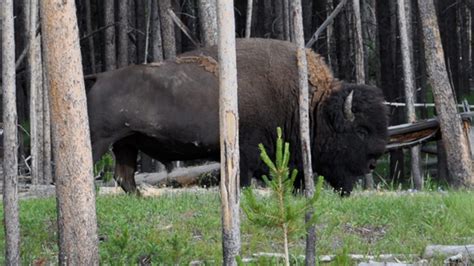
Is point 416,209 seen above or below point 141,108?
below

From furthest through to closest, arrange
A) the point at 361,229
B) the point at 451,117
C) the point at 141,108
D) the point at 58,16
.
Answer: the point at 451,117
the point at 141,108
the point at 361,229
the point at 58,16

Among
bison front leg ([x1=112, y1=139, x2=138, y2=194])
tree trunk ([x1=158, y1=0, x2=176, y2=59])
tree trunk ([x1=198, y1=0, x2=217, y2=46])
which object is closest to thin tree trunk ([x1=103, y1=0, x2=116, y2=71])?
tree trunk ([x1=158, y1=0, x2=176, y2=59])

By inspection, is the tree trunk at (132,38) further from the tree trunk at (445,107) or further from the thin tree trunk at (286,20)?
the tree trunk at (445,107)

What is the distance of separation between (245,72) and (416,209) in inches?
132

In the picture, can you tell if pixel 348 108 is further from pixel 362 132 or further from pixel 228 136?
pixel 228 136

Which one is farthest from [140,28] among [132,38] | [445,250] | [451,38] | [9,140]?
[445,250]

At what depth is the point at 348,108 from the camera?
13.3m

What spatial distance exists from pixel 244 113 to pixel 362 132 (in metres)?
1.67

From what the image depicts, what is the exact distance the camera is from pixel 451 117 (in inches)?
578

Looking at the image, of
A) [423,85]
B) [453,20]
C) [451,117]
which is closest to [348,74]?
[423,85]

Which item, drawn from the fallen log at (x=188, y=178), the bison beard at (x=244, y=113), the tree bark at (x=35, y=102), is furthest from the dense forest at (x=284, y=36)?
the fallen log at (x=188, y=178)

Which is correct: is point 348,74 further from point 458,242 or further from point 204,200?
point 458,242

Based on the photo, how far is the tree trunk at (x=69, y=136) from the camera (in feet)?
27.6

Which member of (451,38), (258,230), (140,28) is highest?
(140,28)
